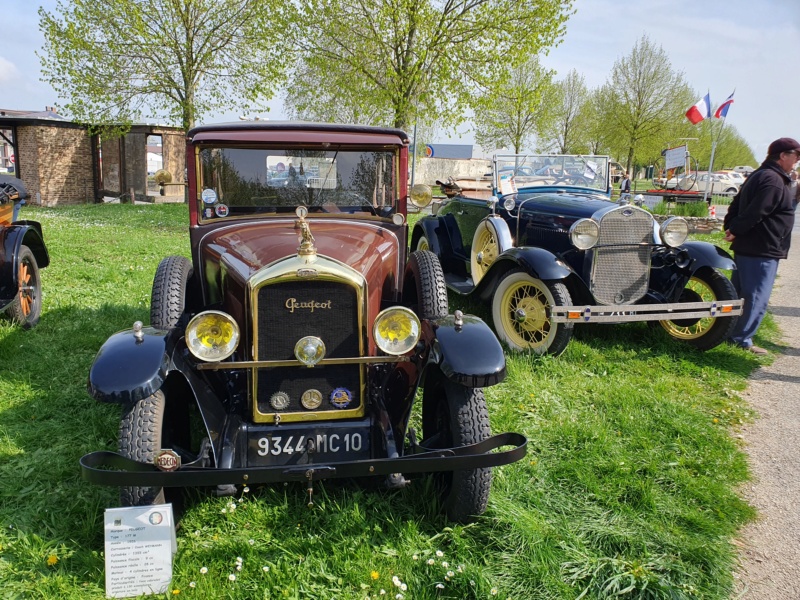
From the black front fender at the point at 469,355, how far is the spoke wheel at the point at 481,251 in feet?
10.7

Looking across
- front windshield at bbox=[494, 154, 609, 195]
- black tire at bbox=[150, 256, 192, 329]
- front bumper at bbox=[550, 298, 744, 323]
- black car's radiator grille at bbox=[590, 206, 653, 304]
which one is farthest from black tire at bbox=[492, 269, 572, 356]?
black tire at bbox=[150, 256, 192, 329]

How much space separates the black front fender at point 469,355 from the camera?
98.1 inches

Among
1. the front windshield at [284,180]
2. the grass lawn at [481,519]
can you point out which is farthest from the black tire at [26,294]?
the front windshield at [284,180]

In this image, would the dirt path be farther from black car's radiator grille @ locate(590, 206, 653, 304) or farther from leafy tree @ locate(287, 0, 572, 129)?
leafy tree @ locate(287, 0, 572, 129)

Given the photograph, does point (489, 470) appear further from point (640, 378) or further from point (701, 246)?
point (701, 246)

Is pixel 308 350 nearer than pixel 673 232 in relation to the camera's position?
Yes

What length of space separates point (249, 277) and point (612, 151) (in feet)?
98.3

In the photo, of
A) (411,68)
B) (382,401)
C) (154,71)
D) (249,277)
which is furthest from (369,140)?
(154,71)

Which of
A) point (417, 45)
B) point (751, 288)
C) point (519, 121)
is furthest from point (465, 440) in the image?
point (519, 121)

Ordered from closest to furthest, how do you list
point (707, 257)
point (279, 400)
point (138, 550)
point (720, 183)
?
point (138, 550)
point (279, 400)
point (707, 257)
point (720, 183)

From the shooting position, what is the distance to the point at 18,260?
4.86 m

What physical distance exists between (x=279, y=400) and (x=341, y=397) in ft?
0.91

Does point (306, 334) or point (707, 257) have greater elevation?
point (707, 257)

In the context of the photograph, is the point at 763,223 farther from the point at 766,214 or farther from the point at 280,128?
the point at 280,128
